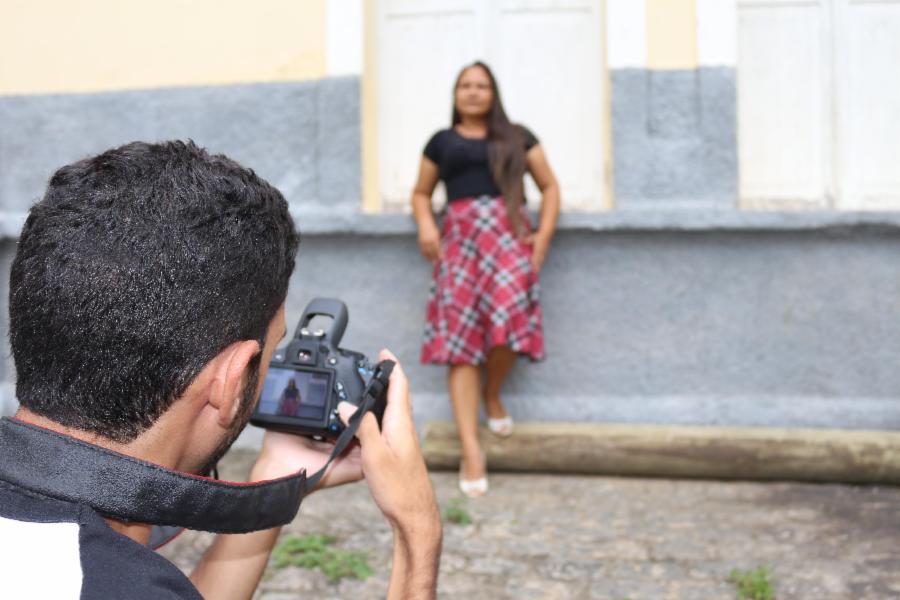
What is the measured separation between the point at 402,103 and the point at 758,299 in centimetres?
220

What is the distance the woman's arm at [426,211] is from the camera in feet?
14.2

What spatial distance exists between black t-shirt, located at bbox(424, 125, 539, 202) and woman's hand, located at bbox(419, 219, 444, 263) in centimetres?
17

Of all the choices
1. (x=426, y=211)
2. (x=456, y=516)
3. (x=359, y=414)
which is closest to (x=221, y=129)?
(x=426, y=211)

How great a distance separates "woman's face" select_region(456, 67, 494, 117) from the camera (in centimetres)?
422

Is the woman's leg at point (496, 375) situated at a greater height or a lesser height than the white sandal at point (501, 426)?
greater

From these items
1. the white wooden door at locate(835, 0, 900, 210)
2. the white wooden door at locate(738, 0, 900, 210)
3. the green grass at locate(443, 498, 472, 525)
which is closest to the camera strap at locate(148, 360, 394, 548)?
the green grass at locate(443, 498, 472, 525)

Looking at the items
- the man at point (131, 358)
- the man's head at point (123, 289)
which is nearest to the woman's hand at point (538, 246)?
the man at point (131, 358)

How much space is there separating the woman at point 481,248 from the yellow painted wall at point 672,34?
2.95 ft

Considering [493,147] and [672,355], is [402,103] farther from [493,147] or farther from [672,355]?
[672,355]

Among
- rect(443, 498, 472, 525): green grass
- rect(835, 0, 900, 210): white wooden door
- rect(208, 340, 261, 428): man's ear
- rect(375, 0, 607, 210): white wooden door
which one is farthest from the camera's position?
rect(375, 0, 607, 210): white wooden door

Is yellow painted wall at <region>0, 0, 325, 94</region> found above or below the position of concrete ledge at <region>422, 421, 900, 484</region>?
above

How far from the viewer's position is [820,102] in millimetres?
4820

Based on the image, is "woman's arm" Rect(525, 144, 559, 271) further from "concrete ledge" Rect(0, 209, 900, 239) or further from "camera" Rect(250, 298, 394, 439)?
"camera" Rect(250, 298, 394, 439)

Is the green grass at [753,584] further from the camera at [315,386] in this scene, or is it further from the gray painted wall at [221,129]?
the gray painted wall at [221,129]
